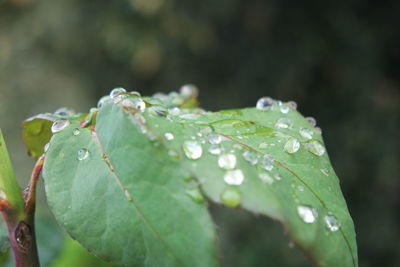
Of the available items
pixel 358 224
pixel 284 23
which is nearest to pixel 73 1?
pixel 284 23

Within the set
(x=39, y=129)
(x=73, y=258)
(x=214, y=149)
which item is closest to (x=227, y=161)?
(x=214, y=149)

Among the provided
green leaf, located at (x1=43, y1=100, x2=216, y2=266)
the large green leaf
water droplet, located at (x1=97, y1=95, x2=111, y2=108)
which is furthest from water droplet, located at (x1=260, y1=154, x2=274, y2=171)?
water droplet, located at (x1=97, y1=95, x2=111, y2=108)

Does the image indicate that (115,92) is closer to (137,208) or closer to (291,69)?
(137,208)

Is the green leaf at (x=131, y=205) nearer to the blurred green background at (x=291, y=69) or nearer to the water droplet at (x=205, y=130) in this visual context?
the water droplet at (x=205, y=130)

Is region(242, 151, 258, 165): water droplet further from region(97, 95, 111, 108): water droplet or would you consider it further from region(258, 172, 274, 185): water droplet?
region(97, 95, 111, 108): water droplet

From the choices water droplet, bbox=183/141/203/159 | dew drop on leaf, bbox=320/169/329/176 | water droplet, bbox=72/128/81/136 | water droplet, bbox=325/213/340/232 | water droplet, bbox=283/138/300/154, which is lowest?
water droplet, bbox=325/213/340/232

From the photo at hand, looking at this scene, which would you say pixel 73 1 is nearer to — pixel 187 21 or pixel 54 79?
pixel 187 21
